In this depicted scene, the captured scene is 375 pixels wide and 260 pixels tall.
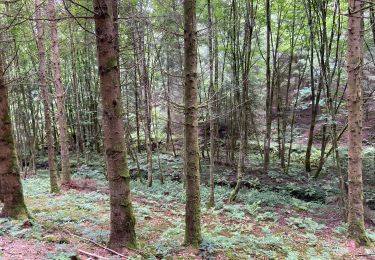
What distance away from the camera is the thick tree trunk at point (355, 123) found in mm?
5582

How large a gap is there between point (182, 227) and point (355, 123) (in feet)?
11.8

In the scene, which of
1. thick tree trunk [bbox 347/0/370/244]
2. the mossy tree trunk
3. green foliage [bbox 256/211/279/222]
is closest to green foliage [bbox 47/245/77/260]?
the mossy tree trunk

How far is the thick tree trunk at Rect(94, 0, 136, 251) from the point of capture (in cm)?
387

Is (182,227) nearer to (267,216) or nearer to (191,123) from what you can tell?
(191,123)

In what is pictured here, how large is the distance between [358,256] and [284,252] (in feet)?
3.95

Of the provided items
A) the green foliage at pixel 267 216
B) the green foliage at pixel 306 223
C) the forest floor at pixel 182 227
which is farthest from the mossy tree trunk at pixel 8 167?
the green foliage at pixel 306 223

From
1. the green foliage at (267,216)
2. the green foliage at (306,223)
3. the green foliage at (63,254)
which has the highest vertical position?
the green foliage at (63,254)

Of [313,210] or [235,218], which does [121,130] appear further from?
[313,210]

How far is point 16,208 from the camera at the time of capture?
522cm

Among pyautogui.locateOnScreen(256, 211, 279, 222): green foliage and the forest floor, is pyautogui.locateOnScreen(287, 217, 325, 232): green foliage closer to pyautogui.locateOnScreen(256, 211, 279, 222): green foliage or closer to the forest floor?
the forest floor

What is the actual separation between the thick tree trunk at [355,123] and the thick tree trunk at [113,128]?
155 inches

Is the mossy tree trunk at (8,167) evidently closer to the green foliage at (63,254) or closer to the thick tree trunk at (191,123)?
the green foliage at (63,254)

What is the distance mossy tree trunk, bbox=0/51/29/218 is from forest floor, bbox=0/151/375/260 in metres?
0.27

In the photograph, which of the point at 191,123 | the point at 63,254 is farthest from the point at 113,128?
the point at 63,254
